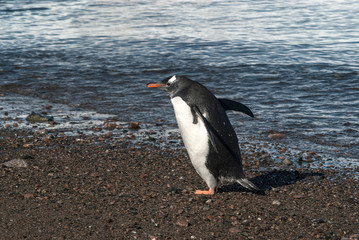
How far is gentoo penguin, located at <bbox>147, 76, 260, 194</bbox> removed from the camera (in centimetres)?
488

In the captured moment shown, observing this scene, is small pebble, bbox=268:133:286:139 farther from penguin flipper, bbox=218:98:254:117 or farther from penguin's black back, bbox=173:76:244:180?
penguin's black back, bbox=173:76:244:180

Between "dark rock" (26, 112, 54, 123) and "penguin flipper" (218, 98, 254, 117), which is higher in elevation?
"penguin flipper" (218, 98, 254, 117)

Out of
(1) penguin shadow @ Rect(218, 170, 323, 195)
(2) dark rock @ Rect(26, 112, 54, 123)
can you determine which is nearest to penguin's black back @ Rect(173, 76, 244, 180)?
(1) penguin shadow @ Rect(218, 170, 323, 195)

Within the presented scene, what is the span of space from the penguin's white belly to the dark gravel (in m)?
0.23

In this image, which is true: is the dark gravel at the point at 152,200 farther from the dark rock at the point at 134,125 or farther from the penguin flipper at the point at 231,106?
the dark rock at the point at 134,125

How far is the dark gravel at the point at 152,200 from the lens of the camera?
4.08 meters

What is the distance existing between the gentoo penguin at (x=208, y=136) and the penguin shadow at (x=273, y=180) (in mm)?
244

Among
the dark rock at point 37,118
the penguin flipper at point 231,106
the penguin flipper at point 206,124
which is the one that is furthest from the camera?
the dark rock at point 37,118

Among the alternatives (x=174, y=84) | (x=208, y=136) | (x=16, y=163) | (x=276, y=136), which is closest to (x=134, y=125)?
(x=276, y=136)

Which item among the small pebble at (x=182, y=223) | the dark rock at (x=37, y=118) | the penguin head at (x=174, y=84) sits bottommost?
the dark rock at (x=37, y=118)

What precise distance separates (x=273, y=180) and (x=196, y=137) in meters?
0.98

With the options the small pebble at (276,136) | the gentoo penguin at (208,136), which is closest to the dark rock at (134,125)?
the small pebble at (276,136)

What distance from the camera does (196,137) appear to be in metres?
4.92

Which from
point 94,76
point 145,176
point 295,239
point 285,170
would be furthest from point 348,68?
point 295,239
